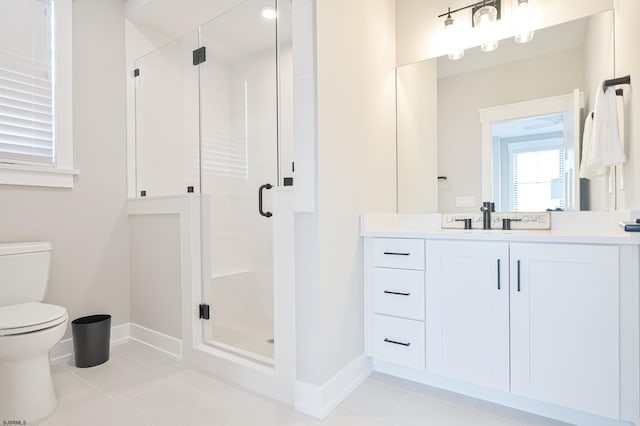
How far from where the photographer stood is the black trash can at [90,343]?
206 cm

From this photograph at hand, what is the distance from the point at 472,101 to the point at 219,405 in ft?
7.45

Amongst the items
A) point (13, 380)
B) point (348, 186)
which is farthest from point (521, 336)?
point (13, 380)

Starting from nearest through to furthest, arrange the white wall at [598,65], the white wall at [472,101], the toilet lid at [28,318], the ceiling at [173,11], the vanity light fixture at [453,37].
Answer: the toilet lid at [28,318] < the white wall at [598,65] < the white wall at [472,101] < the vanity light fixture at [453,37] < the ceiling at [173,11]

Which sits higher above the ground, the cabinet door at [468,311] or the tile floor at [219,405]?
the cabinet door at [468,311]

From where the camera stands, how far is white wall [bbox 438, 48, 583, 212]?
1.91 meters

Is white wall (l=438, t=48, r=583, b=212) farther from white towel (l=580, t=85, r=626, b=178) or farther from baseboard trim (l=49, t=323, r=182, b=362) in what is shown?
baseboard trim (l=49, t=323, r=182, b=362)

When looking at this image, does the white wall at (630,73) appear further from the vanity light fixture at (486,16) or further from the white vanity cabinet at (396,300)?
the white vanity cabinet at (396,300)

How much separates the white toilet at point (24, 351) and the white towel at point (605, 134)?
2.73m

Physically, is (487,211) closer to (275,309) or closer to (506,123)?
(506,123)

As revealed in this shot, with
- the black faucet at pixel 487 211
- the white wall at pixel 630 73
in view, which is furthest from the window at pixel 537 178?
the white wall at pixel 630 73

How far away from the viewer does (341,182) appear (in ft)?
5.66

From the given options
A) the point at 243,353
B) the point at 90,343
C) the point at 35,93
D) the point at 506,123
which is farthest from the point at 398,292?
the point at 35,93

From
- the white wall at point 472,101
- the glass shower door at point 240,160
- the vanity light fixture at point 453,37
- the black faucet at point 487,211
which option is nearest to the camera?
the white wall at point 472,101

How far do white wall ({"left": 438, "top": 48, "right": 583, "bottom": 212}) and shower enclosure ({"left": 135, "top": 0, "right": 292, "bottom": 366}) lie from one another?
1.06 m
